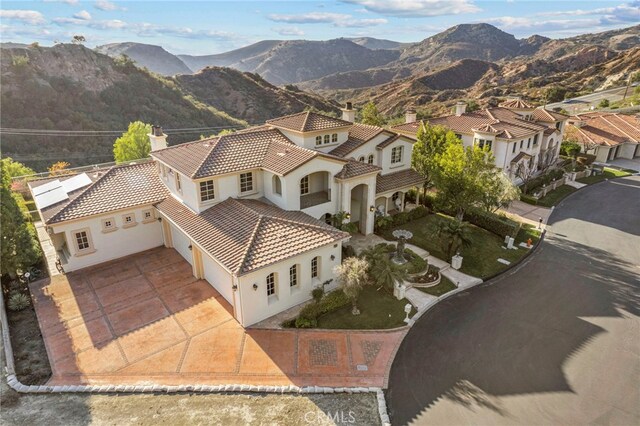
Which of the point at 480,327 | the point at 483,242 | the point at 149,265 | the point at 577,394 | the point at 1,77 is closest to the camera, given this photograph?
the point at 577,394

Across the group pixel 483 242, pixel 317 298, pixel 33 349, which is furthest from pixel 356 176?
pixel 33 349

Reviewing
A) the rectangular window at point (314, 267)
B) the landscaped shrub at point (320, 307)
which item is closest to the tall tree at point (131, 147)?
the rectangular window at point (314, 267)

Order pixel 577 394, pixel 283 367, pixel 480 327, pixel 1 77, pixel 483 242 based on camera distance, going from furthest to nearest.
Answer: pixel 1 77 < pixel 483 242 < pixel 480 327 < pixel 283 367 < pixel 577 394

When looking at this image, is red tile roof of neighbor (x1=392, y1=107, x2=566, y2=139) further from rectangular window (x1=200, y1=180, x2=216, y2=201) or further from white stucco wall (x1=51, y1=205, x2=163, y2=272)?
white stucco wall (x1=51, y1=205, x2=163, y2=272)

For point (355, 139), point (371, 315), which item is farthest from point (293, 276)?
point (355, 139)

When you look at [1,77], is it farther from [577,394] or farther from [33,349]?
[577,394]

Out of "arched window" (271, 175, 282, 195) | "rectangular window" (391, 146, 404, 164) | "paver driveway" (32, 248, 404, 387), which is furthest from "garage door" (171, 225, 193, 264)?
"rectangular window" (391, 146, 404, 164)
